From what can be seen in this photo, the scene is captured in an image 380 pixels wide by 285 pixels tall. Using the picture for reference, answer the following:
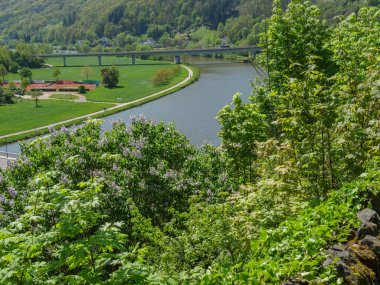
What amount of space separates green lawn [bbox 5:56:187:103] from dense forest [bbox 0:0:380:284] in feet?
259

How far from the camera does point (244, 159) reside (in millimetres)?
16156

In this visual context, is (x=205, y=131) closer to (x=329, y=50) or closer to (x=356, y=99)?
(x=329, y=50)

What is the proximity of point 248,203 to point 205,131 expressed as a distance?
4859 centimetres

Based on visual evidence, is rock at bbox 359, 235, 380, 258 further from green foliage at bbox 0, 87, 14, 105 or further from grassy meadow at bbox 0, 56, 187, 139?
green foliage at bbox 0, 87, 14, 105

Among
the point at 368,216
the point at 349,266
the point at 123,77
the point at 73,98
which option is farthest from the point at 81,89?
the point at 349,266

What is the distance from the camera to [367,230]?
308 inches

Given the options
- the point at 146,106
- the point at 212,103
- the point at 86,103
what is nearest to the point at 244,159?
the point at 212,103

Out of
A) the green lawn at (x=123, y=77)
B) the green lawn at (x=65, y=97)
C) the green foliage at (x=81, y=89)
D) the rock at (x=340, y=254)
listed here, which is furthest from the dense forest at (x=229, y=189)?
the green foliage at (x=81, y=89)

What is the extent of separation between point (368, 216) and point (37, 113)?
3460 inches

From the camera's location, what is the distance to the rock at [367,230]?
25.5 ft

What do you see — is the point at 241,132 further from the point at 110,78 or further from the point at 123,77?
the point at 123,77

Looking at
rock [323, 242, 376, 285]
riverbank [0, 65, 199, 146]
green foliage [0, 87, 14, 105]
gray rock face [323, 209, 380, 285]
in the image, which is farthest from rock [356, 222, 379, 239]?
green foliage [0, 87, 14, 105]

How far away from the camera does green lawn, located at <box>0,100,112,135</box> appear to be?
79625mm

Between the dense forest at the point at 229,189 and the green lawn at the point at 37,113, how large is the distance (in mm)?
62016
